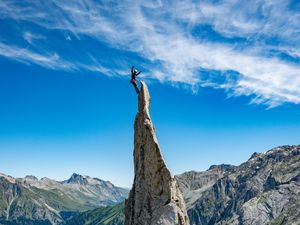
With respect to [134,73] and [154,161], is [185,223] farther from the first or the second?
[134,73]

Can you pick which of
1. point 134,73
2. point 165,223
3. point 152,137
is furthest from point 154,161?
point 134,73

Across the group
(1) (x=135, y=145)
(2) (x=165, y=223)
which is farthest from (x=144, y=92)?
(2) (x=165, y=223)

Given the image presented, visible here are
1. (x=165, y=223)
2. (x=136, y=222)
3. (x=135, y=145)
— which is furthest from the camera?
(x=135, y=145)

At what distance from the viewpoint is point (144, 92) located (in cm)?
4300

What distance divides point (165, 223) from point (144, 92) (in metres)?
12.4

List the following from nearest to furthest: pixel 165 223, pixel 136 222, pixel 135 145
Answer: pixel 165 223
pixel 136 222
pixel 135 145

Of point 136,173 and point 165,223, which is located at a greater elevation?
point 136,173

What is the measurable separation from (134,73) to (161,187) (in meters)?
11.7

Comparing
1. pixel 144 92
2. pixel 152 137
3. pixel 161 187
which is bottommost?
pixel 161 187

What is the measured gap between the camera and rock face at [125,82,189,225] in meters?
37.7

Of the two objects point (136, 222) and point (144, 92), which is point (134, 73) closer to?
point (144, 92)

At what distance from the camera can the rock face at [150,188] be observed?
37.7 m

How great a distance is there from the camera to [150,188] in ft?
128

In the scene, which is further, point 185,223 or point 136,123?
point 136,123
